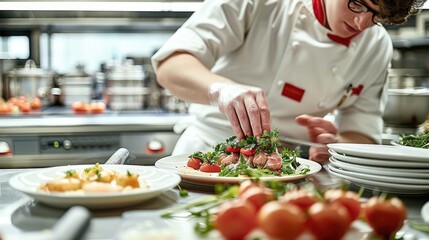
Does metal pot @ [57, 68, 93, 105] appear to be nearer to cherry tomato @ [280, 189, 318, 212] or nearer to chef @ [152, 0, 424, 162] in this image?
chef @ [152, 0, 424, 162]

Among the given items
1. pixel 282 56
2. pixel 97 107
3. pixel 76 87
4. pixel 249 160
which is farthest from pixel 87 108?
pixel 249 160

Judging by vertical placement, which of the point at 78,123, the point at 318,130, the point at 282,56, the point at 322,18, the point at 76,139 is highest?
the point at 322,18

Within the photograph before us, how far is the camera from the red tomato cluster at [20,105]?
3.34 meters

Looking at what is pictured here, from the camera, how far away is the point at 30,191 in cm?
85

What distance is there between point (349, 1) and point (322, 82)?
43 cm

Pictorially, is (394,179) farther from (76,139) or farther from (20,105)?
(20,105)

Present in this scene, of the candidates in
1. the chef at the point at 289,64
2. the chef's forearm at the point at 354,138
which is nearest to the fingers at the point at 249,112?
the chef at the point at 289,64

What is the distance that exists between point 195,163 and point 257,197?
55cm

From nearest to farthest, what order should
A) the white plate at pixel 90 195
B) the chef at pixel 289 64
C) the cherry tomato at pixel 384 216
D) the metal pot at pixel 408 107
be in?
the cherry tomato at pixel 384 216 → the white plate at pixel 90 195 → the chef at pixel 289 64 → the metal pot at pixel 408 107

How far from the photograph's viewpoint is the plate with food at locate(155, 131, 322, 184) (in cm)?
108

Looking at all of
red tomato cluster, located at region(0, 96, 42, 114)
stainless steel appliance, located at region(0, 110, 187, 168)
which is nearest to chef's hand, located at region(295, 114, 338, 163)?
stainless steel appliance, located at region(0, 110, 187, 168)

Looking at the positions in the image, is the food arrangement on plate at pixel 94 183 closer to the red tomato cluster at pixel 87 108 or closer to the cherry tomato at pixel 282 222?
the cherry tomato at pixel 282 222

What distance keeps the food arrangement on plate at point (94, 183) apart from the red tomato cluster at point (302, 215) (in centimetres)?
26

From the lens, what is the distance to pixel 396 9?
1.47 meters
